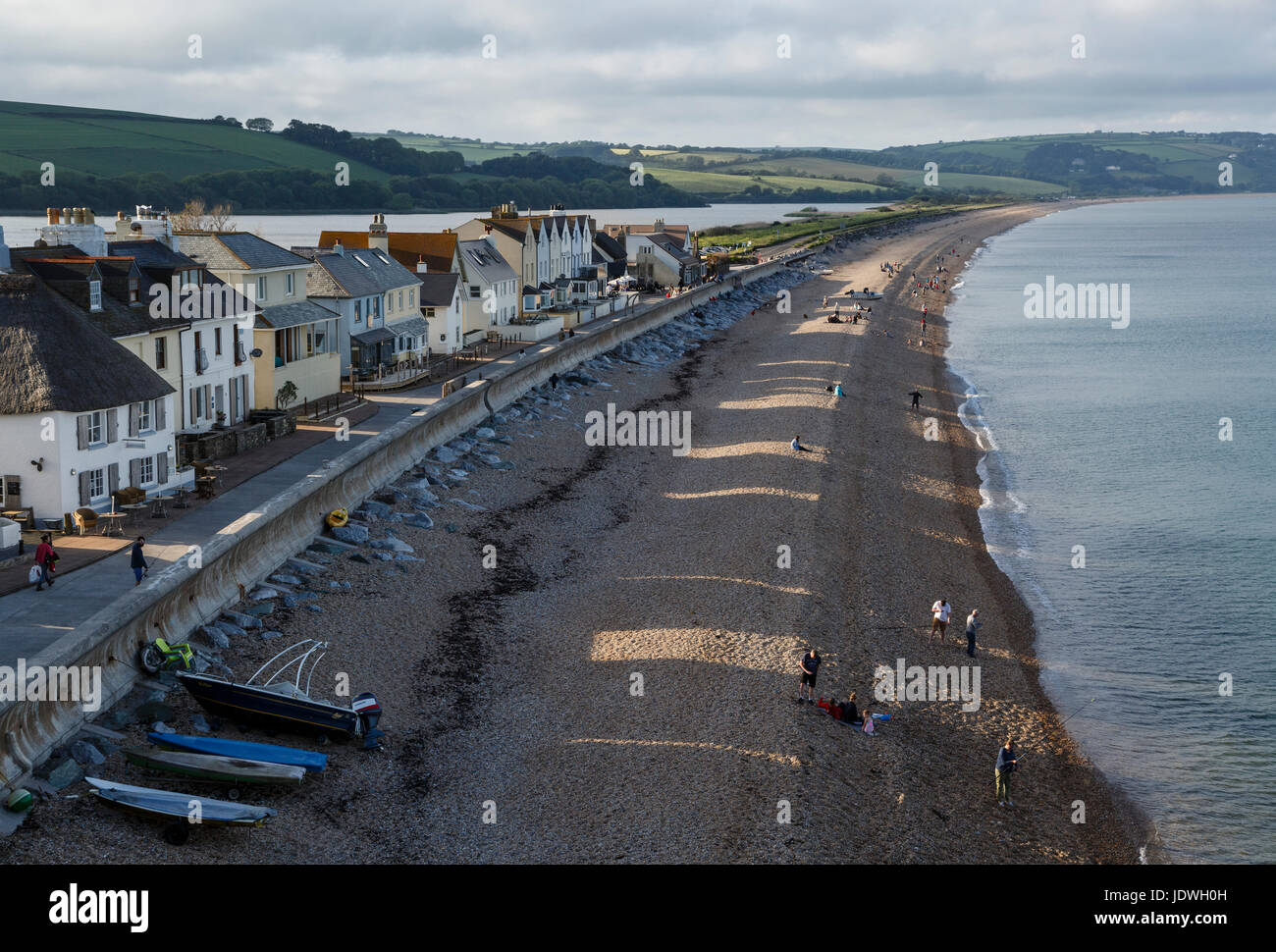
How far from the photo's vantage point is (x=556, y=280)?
76.9 metres

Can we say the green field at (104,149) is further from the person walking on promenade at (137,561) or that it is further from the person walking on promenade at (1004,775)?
the person walking on promenade at (1004,775)

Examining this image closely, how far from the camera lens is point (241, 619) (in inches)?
945

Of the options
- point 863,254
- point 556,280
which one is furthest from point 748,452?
point 863,254

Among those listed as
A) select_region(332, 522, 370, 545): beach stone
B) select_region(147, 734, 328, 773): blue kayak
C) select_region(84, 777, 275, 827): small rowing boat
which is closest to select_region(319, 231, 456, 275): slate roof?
select_region(332, 522, 370, 545): beach stone

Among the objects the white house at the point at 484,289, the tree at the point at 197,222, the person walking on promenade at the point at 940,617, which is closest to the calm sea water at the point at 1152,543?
the person walking on promenade at the point at 940,617

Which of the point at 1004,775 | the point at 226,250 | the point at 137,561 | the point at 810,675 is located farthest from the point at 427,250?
the point at 1004,775

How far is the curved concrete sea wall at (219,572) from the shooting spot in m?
17.2

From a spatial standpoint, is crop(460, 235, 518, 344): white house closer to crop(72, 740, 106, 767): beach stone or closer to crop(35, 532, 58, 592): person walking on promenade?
crop(35, 532, 58, 592): person walking on promenade

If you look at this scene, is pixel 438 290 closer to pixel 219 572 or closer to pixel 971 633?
pixel 219 572

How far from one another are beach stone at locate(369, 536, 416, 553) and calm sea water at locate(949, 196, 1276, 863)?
15679 millimetres

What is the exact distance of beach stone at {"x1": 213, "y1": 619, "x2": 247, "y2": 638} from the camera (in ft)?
76.5

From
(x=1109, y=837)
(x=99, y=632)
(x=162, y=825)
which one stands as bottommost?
(x=1109, y=837)

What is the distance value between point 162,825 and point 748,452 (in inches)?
1175
